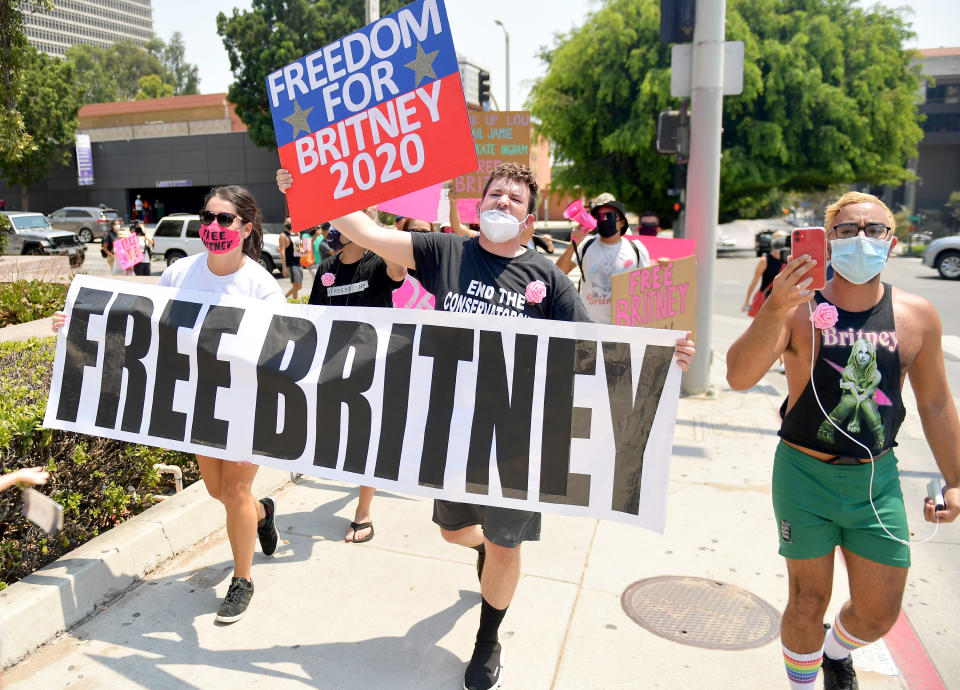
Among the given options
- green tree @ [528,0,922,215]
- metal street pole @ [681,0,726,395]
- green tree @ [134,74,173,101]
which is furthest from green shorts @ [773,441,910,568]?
green tree @ [134,74,173,101]

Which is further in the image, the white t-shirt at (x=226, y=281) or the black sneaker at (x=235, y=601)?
the white t-shirt at (x=226, y=281)

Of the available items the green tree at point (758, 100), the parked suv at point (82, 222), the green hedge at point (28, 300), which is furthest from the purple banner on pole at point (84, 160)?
the green hedge at point (28, 300)

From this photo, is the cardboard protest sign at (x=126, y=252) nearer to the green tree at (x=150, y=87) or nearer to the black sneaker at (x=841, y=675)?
the black sneaker at (x=841, y=675)

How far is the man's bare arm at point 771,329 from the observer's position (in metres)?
2.42

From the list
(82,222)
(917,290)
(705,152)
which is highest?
(82,222)

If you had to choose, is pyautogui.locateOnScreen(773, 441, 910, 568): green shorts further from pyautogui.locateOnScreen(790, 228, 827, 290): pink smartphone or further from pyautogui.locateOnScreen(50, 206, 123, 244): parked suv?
pyautogui.locateOnScreen(50, 206, 123, 244): parked suv

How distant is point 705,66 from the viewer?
756 centimetres

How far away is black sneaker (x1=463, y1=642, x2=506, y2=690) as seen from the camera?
3059 millimetres

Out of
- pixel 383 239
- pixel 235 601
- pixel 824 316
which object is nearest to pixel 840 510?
pixel 824 316

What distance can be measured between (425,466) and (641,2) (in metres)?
28.0

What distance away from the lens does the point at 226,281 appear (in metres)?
3.68

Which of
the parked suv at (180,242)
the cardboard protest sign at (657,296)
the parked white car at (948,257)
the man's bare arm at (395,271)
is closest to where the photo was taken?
the man's bare arm at (395,271)

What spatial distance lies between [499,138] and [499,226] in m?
6.86

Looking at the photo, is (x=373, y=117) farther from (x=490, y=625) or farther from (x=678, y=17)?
(x=678, y=17)
